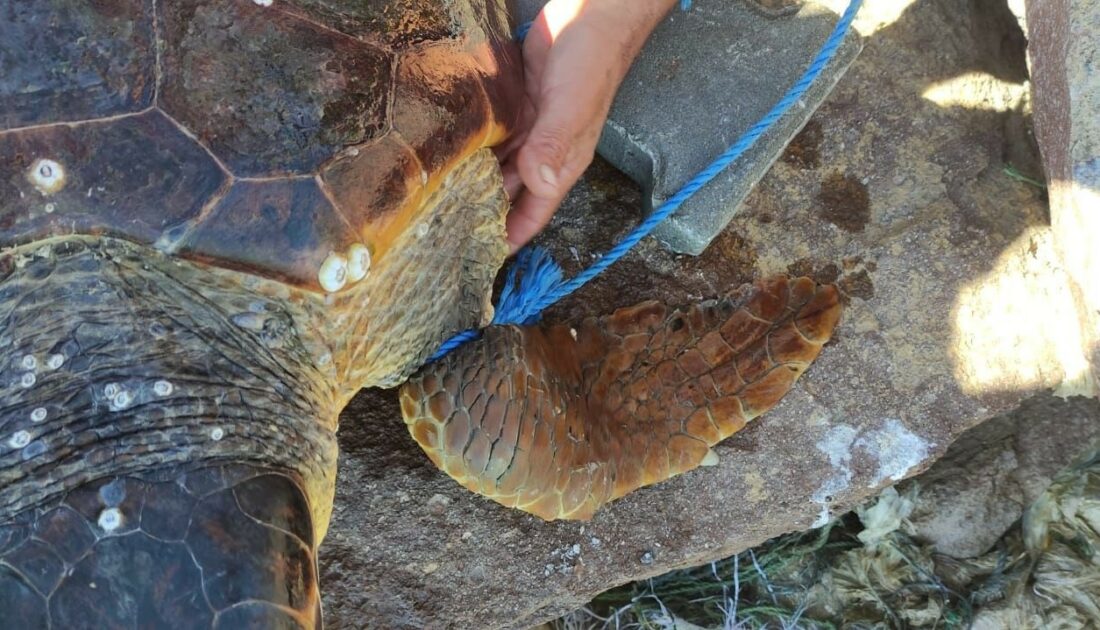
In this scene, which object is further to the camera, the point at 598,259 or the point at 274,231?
the point at 598,259

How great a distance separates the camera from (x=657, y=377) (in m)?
1.49

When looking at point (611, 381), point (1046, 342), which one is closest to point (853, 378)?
point (1046, 342)

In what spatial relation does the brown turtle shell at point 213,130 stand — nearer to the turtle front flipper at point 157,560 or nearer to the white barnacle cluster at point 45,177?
the white barnacle cluster at point 45,177

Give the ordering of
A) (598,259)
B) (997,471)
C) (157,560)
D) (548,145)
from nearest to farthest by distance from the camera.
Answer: (157,560) < (548,145) < (598,259) < (997,471)

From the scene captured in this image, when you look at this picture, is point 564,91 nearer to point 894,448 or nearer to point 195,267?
point 195,267

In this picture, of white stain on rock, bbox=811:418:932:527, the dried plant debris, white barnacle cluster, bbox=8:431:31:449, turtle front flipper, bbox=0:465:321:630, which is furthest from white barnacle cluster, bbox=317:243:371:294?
the dried plant debris

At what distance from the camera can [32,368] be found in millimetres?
941

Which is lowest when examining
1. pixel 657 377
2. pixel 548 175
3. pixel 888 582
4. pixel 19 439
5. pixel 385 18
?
pixel 888 582

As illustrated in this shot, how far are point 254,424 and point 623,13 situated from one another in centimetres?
92

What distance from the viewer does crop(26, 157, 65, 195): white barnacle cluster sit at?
905 mm

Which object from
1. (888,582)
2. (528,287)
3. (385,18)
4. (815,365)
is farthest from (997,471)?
(385,18)

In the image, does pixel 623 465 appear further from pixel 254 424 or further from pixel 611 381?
pixel 254 424

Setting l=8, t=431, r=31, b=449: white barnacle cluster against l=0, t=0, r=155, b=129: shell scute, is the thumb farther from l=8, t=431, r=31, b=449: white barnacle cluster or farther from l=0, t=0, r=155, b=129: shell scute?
l=8, t=431, r=31, b=449: white barnacle cluster

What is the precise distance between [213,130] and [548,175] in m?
0.53
